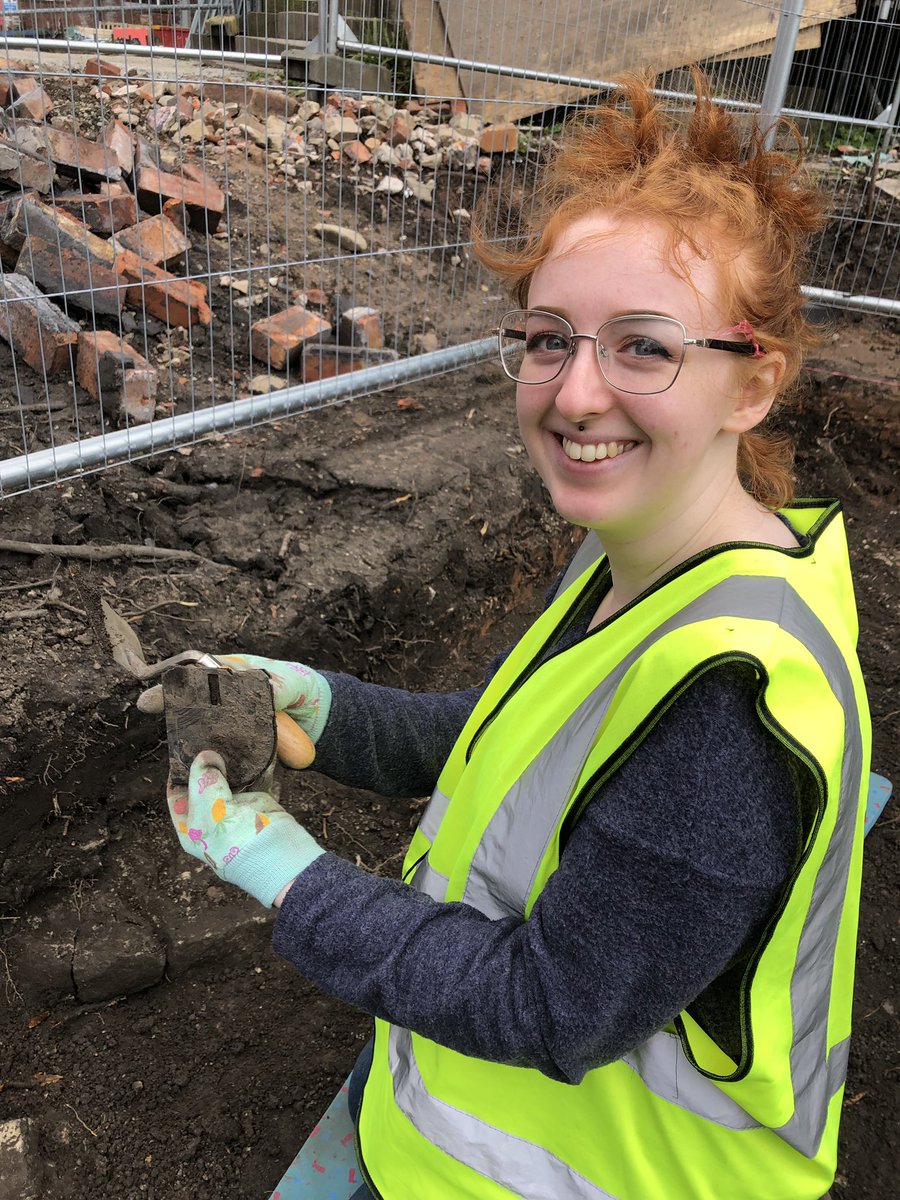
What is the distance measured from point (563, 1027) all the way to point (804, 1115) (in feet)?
1.20

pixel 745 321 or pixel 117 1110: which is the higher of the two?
pixel 745 321

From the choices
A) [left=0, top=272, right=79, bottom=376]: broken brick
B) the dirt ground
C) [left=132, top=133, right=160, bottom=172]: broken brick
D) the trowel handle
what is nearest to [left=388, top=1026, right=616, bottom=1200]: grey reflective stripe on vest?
the trowel handle

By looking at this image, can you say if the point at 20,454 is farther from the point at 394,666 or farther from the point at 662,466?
the point at 662,466

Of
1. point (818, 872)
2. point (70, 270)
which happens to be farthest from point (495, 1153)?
point (70, 270)

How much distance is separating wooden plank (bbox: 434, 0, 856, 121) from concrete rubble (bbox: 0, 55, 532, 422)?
43 centimetres

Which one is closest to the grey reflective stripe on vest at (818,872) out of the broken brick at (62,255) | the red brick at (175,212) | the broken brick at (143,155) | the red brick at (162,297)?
the broken brick at (62,255)

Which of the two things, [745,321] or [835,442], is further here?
[835,442]

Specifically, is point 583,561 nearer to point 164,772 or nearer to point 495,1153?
point 495,1153

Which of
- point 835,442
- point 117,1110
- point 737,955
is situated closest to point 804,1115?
point 737,955

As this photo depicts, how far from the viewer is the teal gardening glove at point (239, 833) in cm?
132

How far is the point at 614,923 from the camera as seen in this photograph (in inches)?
40.5

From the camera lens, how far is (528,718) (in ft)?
4.19

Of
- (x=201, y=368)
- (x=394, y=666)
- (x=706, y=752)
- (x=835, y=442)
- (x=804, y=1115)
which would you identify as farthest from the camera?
(x=835, y=442)

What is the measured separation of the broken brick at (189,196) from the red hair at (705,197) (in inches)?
140
